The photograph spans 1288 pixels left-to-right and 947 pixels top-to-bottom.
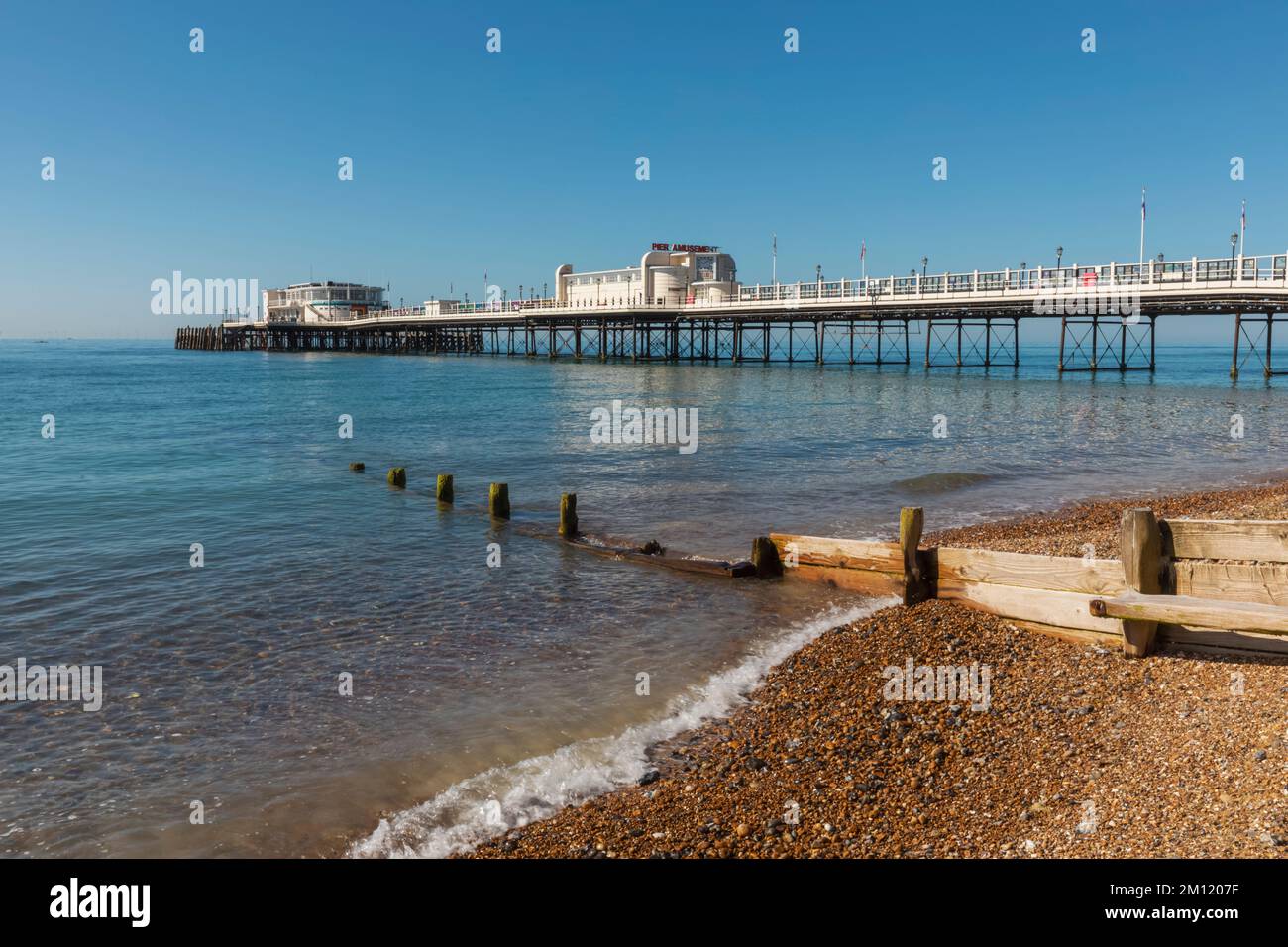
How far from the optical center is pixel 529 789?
683 cm

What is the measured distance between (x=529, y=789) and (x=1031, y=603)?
203 inches

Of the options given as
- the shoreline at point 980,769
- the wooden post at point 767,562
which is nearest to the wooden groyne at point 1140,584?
the shoreline at point 980,769

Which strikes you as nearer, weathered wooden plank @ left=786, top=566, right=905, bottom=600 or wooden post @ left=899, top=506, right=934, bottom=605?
wooden post @ left=899, top=506, right=934, bottom=605

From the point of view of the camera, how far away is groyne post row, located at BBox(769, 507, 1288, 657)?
7031mm

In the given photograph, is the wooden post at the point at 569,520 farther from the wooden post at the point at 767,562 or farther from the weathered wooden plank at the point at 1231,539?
the weathered wooden plank at the point at 1231,539

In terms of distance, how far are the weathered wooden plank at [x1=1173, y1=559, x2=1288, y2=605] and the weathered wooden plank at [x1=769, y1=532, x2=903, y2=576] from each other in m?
3.28

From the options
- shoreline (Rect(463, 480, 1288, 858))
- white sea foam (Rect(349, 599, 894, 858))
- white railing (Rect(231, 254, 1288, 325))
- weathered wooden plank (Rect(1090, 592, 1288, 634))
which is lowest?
white sea foam (Rect(349, 599, 894, 858))

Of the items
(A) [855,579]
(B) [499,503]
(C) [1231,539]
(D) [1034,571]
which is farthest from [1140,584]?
(B) [499,503]

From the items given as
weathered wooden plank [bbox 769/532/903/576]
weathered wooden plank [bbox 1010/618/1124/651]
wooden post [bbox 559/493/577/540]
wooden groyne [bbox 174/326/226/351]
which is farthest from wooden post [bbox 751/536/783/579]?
wooden groyne [bbox 174/326/226/351]

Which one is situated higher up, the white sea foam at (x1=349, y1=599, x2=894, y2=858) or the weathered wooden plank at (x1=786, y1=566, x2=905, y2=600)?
the weathered wooden plank at (x1=786, y1=566, x2=905, y2=600)

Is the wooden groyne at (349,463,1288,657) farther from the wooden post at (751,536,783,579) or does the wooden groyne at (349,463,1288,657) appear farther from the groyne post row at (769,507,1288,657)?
the wooden post at (751,536,783,579)

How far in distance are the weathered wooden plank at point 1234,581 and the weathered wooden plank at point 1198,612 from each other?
267 mm

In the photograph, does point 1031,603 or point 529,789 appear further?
point 1031,603

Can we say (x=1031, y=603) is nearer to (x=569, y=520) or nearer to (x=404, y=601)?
(x=404, y=601)
